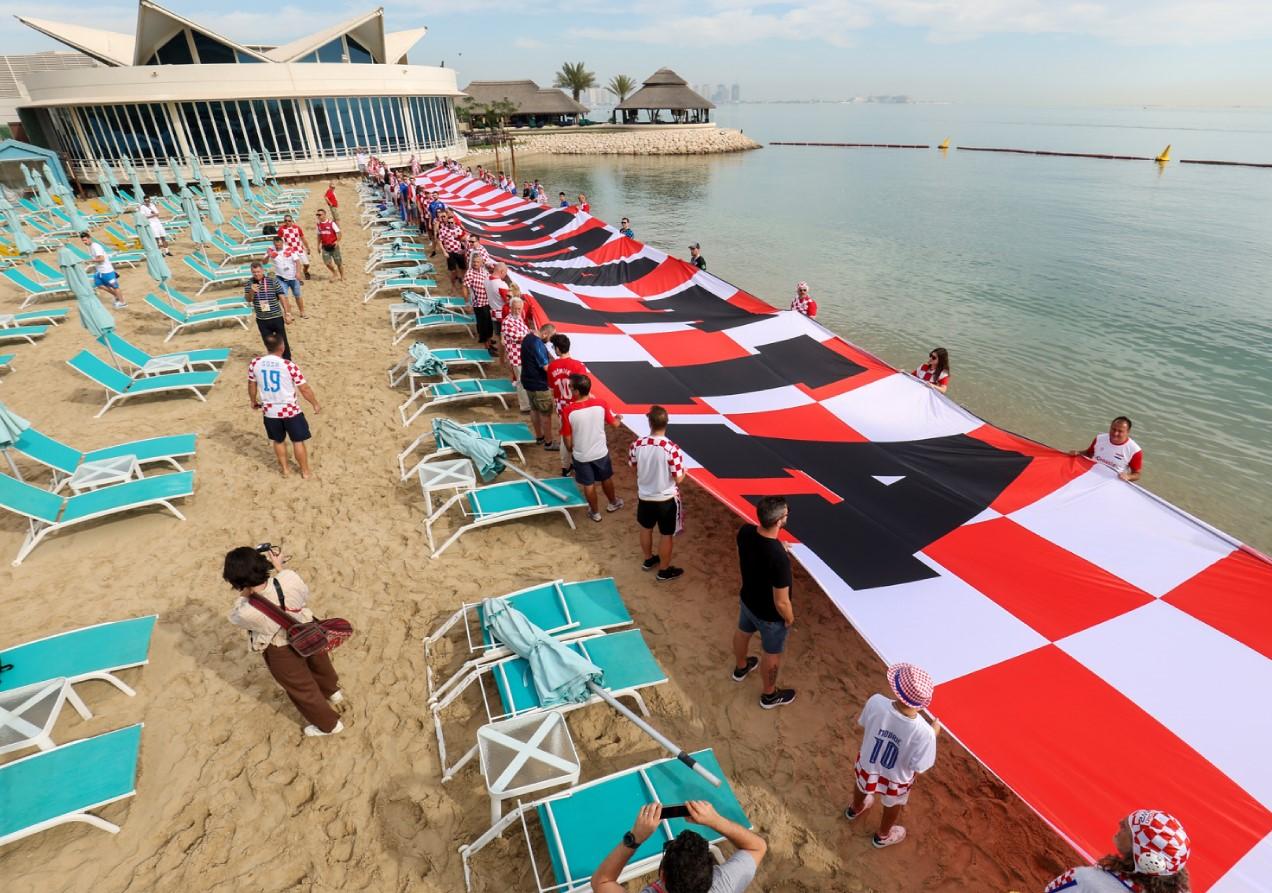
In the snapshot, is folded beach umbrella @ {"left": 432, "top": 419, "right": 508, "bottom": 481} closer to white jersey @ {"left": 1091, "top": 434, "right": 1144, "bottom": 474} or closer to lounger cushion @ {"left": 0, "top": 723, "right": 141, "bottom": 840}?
lounger cushion @ {"left": 0, "top": 723, "right": 141, "bottom": 840}

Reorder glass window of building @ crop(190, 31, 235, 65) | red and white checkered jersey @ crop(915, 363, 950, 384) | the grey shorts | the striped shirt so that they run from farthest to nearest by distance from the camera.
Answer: glass window of building @ crop(190, 31, 235, 65) < the striped shirt < red and white checkered jersey @ crop(915, 363, 950, 384) < the grey shorts

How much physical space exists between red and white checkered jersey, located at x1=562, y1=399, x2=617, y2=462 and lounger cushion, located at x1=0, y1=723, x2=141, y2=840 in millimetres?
4112

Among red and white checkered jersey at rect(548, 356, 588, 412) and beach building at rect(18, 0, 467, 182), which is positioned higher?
beach building at rect(18, 0, 467, 182)

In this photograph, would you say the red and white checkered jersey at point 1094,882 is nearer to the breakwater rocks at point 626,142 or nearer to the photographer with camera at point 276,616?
the photographer with camera at point 276,616

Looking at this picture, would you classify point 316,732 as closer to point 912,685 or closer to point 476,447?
point 476,447

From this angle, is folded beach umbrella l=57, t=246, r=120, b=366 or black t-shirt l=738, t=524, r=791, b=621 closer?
black t-shirt l=738, t=524, r=791, b=621

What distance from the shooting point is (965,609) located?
4238mm

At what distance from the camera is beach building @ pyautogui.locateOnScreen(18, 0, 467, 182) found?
31.3m

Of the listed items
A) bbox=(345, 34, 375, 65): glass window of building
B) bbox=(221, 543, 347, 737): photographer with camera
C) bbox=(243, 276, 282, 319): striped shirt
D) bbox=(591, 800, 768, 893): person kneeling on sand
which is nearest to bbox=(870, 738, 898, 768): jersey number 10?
bbox=(591, 800, 768, 893): person kneeling on sand

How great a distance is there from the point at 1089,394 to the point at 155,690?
1650 centimetres

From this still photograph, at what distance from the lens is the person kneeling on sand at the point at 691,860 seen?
7.00ft

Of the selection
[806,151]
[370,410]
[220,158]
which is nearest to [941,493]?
[370,410]

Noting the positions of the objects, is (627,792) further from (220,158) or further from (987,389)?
(220,158)

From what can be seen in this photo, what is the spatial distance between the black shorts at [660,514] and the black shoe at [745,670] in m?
1.37
